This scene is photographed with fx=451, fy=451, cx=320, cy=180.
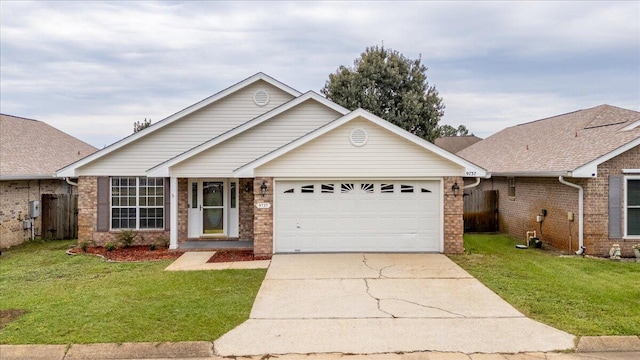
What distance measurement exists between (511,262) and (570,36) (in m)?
11.3

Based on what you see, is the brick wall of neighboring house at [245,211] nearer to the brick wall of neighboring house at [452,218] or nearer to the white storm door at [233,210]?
the white storm door at [233,210]

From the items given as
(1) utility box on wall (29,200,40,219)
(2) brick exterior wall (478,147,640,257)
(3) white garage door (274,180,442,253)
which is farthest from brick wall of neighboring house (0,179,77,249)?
(2) brick exterior wall (478,147,640,257)

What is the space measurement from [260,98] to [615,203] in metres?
11.2

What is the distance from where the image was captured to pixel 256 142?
14.4 metres

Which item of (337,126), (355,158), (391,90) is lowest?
(355,158)

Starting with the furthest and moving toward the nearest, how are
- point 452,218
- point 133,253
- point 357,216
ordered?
point 133,253
point 357,216
point 452,218

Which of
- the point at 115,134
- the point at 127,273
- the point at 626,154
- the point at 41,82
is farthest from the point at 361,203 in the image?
the point at 115,134

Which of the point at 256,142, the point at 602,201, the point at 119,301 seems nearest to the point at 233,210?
the point at 256,142

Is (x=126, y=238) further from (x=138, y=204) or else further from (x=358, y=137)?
(x=358, y=137)

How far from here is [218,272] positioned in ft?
34.1

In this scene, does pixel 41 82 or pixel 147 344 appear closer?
pixel 147 344

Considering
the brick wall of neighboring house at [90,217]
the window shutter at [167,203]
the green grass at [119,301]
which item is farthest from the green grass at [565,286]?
the brick wall of neighboring house at [90,217]

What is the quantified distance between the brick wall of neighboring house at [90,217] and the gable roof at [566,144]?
40.5 feet

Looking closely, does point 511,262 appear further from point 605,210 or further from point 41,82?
A: point 41,82
